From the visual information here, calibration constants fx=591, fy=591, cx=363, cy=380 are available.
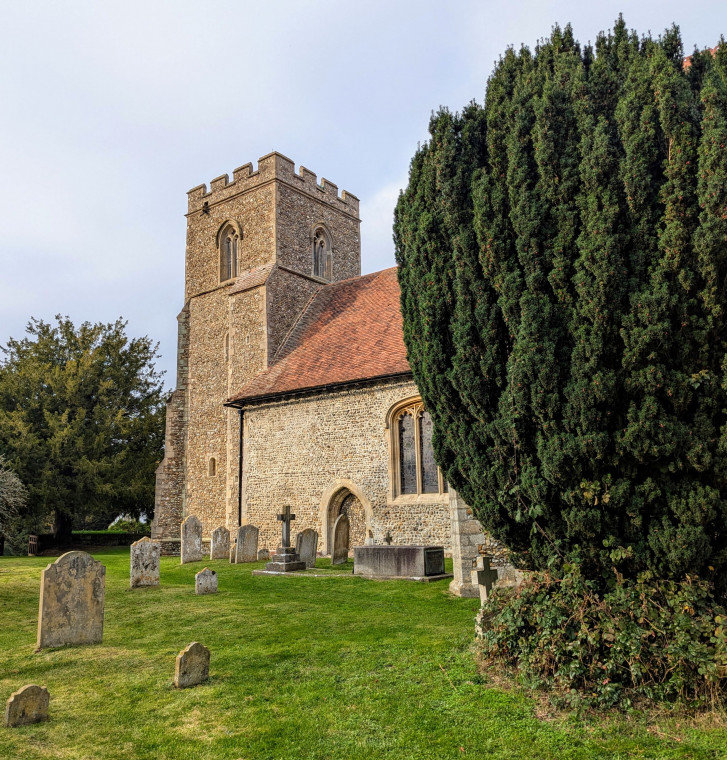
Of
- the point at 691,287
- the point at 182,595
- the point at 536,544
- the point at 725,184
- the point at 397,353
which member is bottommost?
the point at 182,595

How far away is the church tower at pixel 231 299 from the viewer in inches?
733

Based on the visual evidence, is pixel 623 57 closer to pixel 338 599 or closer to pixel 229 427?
pixel 338 599

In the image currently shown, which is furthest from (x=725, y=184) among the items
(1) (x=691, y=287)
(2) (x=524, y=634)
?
(2) (x=524, y=634)

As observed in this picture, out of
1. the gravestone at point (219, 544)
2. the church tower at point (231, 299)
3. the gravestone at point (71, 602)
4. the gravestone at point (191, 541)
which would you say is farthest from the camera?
the church tower at point (231, 299)

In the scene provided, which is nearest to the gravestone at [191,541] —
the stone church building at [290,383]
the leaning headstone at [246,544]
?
the leaning headstone at [246,544]

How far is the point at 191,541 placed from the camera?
14.7m

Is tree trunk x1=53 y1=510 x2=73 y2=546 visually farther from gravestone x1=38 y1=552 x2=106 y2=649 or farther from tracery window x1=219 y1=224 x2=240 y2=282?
gravestone x1=38 y1=552 x2=106 y2=649

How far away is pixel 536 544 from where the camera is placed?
5.04 metres

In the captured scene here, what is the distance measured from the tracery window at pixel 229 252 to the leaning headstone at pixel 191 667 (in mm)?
16915

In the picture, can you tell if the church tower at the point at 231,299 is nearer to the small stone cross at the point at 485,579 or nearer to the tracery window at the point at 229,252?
the tracery window at the point at 229,252

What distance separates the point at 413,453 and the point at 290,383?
A: 425cm

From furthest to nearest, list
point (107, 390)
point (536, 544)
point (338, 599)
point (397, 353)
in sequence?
point (107, 390)
point (397, 353)
point (338, 599)
point (536, 544)

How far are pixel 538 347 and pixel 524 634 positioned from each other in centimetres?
240

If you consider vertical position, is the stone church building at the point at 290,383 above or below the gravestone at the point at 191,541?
above
